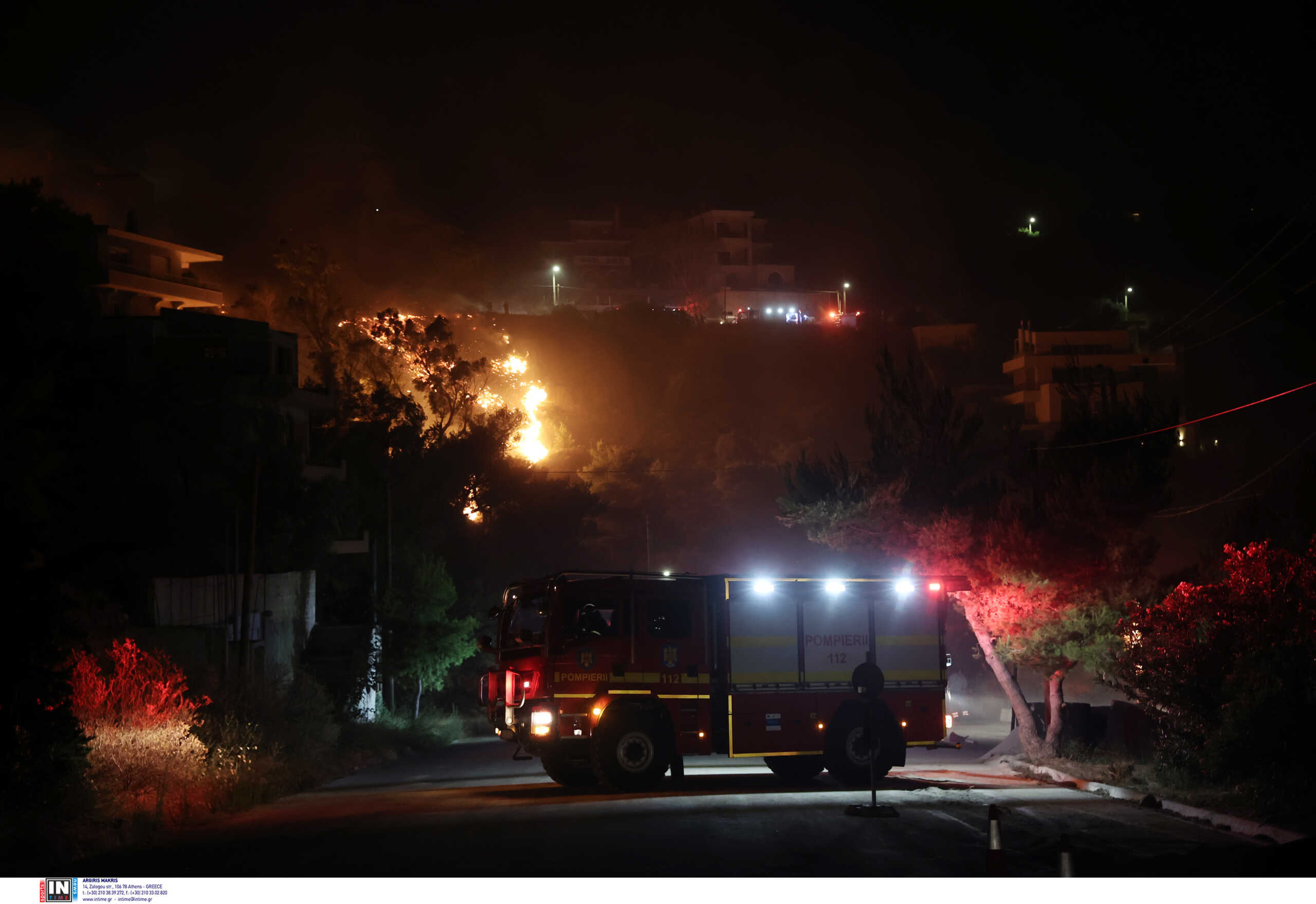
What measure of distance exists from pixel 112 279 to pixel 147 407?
1351 inches

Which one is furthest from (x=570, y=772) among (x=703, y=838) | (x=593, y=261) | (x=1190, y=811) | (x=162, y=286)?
(x=593, y=261)

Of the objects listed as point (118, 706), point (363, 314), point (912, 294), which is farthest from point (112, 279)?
point (912, 294)

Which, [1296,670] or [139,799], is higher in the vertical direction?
[1296,670]

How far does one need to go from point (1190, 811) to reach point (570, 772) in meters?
8.93

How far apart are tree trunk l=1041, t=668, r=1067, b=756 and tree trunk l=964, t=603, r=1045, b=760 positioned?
210mm

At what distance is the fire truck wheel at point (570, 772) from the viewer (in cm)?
1775

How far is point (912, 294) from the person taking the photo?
5108 inches

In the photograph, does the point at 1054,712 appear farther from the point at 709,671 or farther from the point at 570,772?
the point at 570,772

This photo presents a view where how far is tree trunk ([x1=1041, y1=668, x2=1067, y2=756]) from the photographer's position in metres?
21.9

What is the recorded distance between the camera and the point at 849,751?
58.1 ft

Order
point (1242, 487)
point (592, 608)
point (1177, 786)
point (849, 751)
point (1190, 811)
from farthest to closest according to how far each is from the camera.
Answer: point (1242, 487) < point (849, 751) < point (592, 608) < point (1177, 786) < point (1190, 811)

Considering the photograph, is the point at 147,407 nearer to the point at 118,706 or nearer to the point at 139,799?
the point at 118,706

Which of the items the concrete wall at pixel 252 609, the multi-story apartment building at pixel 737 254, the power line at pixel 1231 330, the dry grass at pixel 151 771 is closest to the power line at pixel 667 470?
the multi-story apartment building at pixel 737 254
